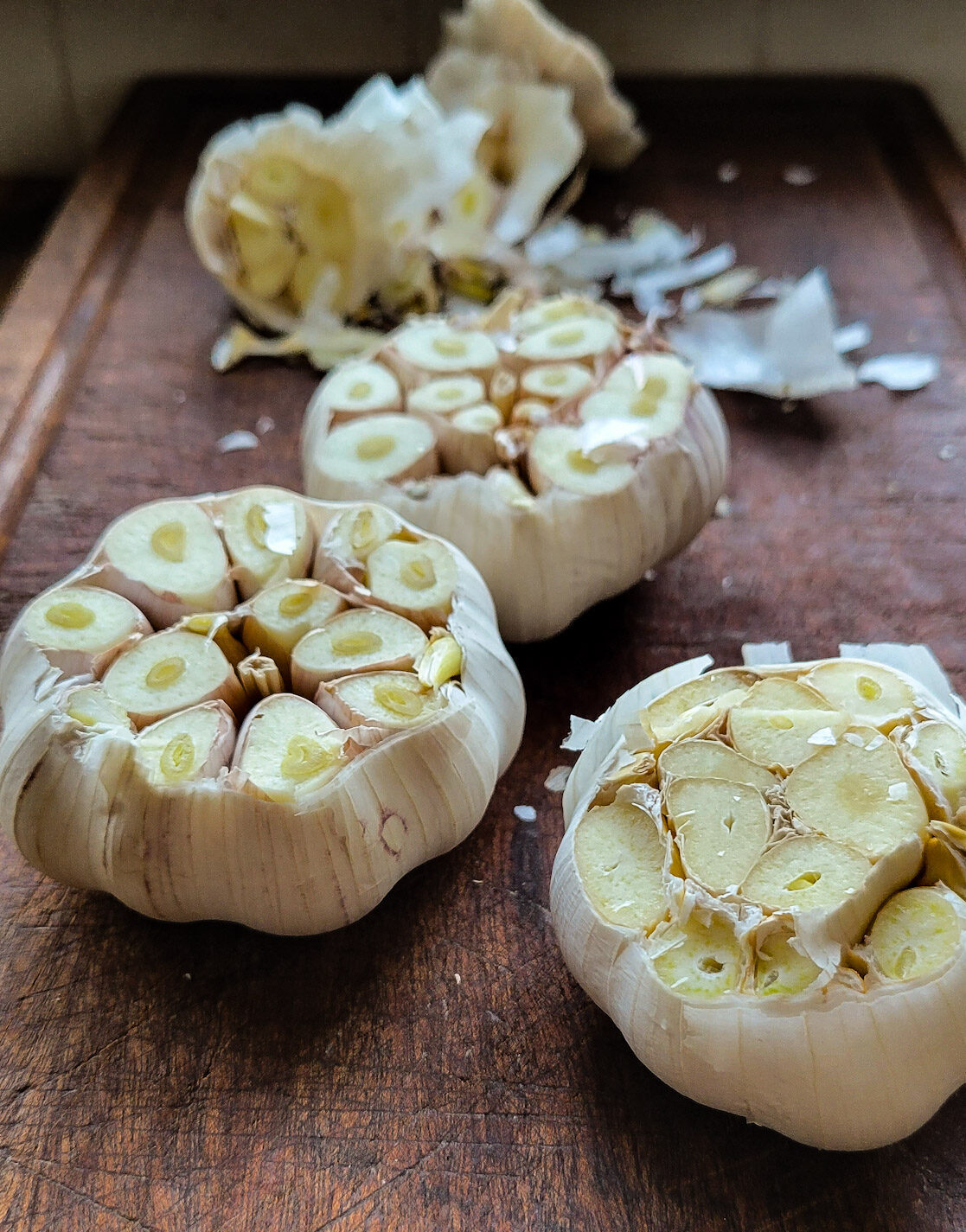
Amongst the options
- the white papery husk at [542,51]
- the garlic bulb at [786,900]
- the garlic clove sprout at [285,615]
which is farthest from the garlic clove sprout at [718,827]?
the white papery husk at [542,51]

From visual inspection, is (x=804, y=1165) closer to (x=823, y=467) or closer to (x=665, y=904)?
(x=665, y=904)

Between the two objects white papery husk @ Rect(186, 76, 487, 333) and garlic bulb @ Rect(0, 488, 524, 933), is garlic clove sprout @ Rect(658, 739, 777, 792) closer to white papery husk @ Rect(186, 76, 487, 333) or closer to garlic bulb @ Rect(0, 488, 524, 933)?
garlic bulb @ Rect(0, 488, 524, 933)

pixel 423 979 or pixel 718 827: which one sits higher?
pixel 718 827

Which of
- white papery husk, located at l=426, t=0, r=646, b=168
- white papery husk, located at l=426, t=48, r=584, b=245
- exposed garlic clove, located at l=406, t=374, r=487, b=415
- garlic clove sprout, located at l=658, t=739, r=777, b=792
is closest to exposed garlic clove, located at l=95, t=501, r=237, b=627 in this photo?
exposed garlic clove, located at l=406, t=374, r=487, b=415

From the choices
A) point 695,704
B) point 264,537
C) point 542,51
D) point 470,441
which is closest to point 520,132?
point 542,51

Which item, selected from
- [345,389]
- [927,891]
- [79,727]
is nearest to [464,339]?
[345,389]

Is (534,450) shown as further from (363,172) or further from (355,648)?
(363,172)

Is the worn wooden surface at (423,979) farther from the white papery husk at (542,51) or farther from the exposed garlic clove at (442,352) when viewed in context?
the white papery husk at (542,51)

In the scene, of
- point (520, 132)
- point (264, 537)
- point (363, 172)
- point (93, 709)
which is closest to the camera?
point (93, 709)
